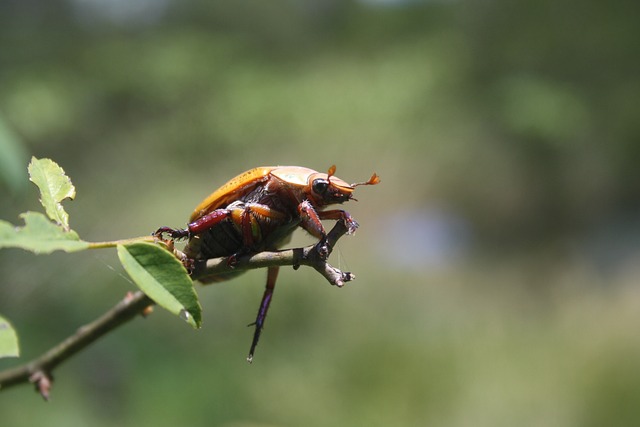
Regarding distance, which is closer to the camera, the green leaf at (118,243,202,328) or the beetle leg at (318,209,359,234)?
the green leaf at (118,243,202,328)

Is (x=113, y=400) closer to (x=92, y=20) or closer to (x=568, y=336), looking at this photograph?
(x=568, y=336)

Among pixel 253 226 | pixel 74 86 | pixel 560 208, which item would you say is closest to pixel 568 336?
pixel 560 208

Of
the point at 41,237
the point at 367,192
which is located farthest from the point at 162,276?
the point at 367,192

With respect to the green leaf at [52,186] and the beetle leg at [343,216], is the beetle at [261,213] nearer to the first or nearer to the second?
the beetle leg at [343,216]

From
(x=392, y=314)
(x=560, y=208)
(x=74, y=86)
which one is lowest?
(x=392, y=314)

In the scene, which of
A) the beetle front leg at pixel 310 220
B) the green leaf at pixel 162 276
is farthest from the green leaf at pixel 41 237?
the beetle front leg at pixel 310 220

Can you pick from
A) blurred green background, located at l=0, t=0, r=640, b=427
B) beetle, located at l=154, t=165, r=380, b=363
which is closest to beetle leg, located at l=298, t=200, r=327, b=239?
beetle, located at l=154, t=165, r=380, b=363

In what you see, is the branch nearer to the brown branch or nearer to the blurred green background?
the brown branch
